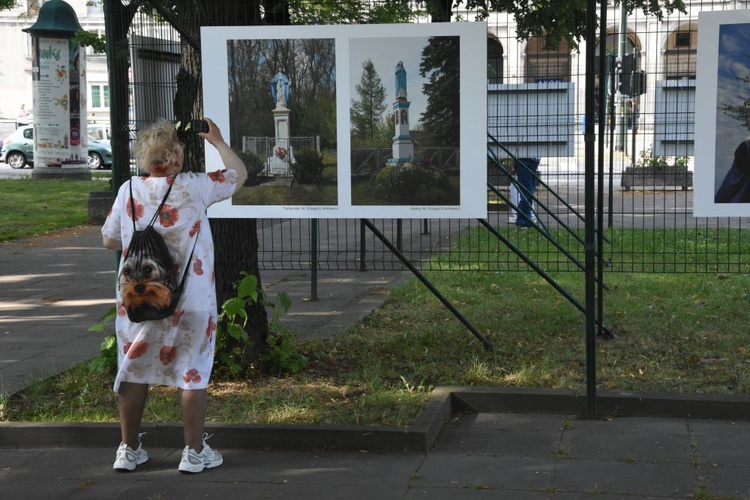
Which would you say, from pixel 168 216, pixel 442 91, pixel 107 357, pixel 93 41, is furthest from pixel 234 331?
pixel 93 41

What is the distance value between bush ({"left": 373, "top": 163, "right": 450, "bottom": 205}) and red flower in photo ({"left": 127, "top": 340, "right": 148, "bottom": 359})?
2.33 meters

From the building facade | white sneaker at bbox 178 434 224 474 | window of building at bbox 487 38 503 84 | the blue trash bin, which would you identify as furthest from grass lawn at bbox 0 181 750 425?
the building facade

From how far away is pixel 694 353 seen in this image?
280 inches

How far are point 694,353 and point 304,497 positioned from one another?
351cm

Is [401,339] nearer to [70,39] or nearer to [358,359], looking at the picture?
[358,359]

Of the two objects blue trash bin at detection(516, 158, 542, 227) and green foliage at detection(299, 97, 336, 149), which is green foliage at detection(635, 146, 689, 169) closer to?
blue trash bin at detection(516, 158, 542, 227)

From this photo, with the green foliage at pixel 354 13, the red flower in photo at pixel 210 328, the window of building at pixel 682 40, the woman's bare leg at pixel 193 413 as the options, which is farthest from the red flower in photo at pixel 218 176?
the green foliage at pixel 354 13

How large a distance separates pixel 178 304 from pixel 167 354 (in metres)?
0.25

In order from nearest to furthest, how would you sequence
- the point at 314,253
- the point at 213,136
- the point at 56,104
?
1. the point at 213,136
2. the point at 314,253
3. the point at 56,104

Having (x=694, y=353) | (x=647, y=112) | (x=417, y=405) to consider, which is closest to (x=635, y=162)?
(x=647, y=112)

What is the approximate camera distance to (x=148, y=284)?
4828 millimetres

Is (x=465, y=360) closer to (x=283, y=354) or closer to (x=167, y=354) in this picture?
(x=283, y=354)

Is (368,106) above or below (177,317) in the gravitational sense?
above

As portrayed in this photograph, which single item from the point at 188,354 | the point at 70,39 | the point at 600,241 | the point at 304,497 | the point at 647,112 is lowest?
the point at 304,497
